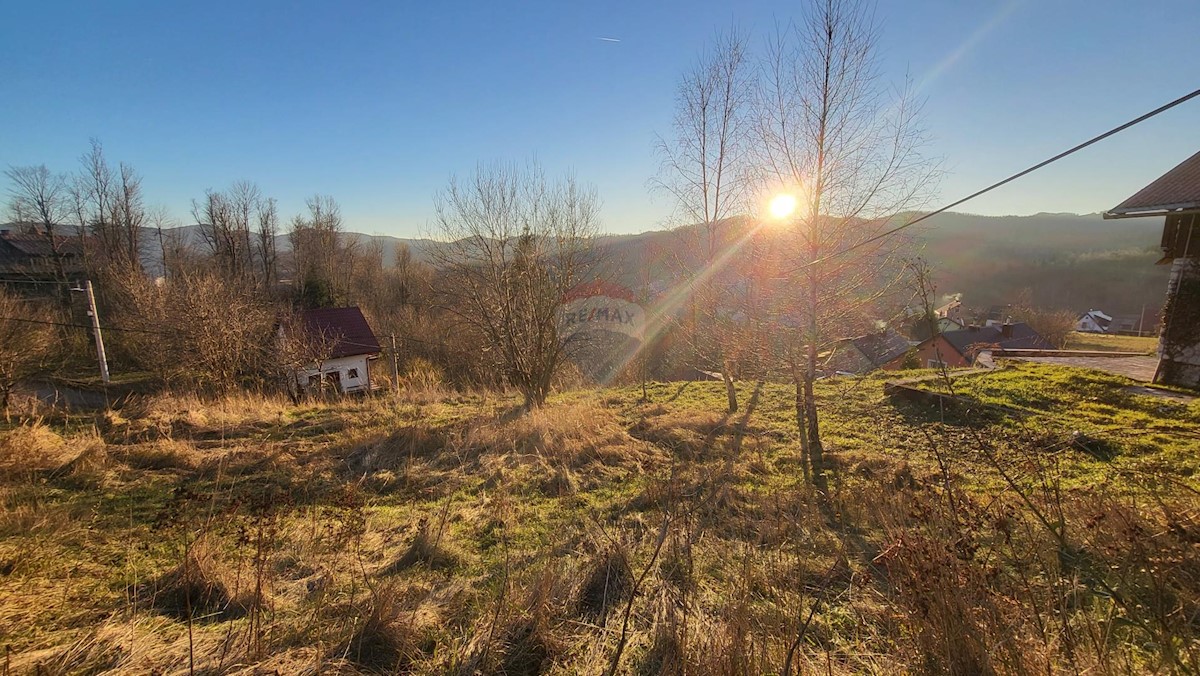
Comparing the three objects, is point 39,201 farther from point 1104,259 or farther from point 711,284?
point 1104,259

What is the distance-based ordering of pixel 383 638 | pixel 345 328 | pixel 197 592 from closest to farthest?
pixel 383 638 < pixel 197 592 < pixel 345 328

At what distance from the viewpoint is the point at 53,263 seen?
27484 millimetres

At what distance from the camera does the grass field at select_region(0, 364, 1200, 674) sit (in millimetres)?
1945

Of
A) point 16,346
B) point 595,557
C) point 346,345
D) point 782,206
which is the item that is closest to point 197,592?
point 595,557

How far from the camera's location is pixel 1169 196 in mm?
7066

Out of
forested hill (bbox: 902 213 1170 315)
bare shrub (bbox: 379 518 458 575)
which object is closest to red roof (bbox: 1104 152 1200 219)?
bare shrub (bbox: 379 518 458 575)

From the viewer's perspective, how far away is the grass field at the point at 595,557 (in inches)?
76.6

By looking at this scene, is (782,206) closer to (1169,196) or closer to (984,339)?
(1169,196)

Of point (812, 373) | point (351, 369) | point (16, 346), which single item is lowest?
point (351, 369)

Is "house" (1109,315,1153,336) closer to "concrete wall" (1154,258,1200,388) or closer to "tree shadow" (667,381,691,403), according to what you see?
"concrete wall" (1154,258,1200,388)

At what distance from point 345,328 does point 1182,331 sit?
25568mm

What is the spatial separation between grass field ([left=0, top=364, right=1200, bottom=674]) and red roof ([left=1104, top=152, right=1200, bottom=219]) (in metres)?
3.09

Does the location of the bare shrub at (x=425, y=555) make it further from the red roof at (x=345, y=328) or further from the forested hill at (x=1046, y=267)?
the forested hill at (x=1046, y=267)

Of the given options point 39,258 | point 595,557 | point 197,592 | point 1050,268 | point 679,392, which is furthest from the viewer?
point 1050,268
